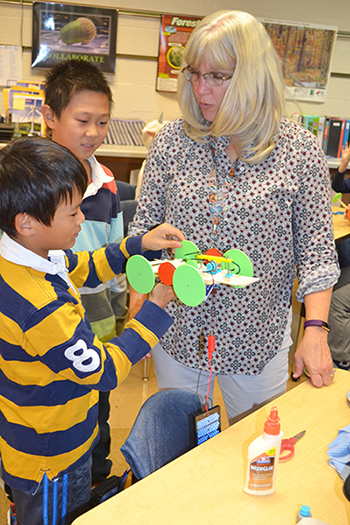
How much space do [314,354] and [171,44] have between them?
3950 millimetres

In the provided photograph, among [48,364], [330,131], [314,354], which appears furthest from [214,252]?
[330,131]

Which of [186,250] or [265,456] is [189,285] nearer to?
[186,250]

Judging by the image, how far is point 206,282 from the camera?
1.15 metres

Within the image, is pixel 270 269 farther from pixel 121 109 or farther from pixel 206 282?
pixel 121 109

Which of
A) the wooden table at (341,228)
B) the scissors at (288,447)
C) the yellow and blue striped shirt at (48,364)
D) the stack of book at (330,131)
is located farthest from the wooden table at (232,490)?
the stack of book at (330,131)

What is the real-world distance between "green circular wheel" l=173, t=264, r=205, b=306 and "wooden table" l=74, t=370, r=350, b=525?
1.09ft

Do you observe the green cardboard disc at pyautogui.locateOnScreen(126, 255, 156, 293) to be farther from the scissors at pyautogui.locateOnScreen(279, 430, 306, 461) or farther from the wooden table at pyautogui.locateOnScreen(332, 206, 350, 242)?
the wooden table at pyautogui.locateOnScreen(332, 206, 350, 242)

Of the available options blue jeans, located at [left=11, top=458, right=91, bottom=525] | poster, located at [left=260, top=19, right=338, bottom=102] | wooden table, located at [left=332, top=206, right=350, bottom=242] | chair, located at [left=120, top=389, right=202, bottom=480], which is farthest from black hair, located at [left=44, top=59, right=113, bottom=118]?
poster, located at [left=260, top=19, right=338, bottom=102]

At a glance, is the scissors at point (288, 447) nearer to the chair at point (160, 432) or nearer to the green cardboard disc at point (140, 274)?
the chair at point (160, 432)

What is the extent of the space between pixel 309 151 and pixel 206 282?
0.48m

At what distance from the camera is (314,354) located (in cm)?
131

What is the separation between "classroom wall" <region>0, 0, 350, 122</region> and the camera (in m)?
4.26

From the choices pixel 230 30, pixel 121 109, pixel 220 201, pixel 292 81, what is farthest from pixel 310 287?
pixel 292 81

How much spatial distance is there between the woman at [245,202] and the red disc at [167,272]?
21 cm
